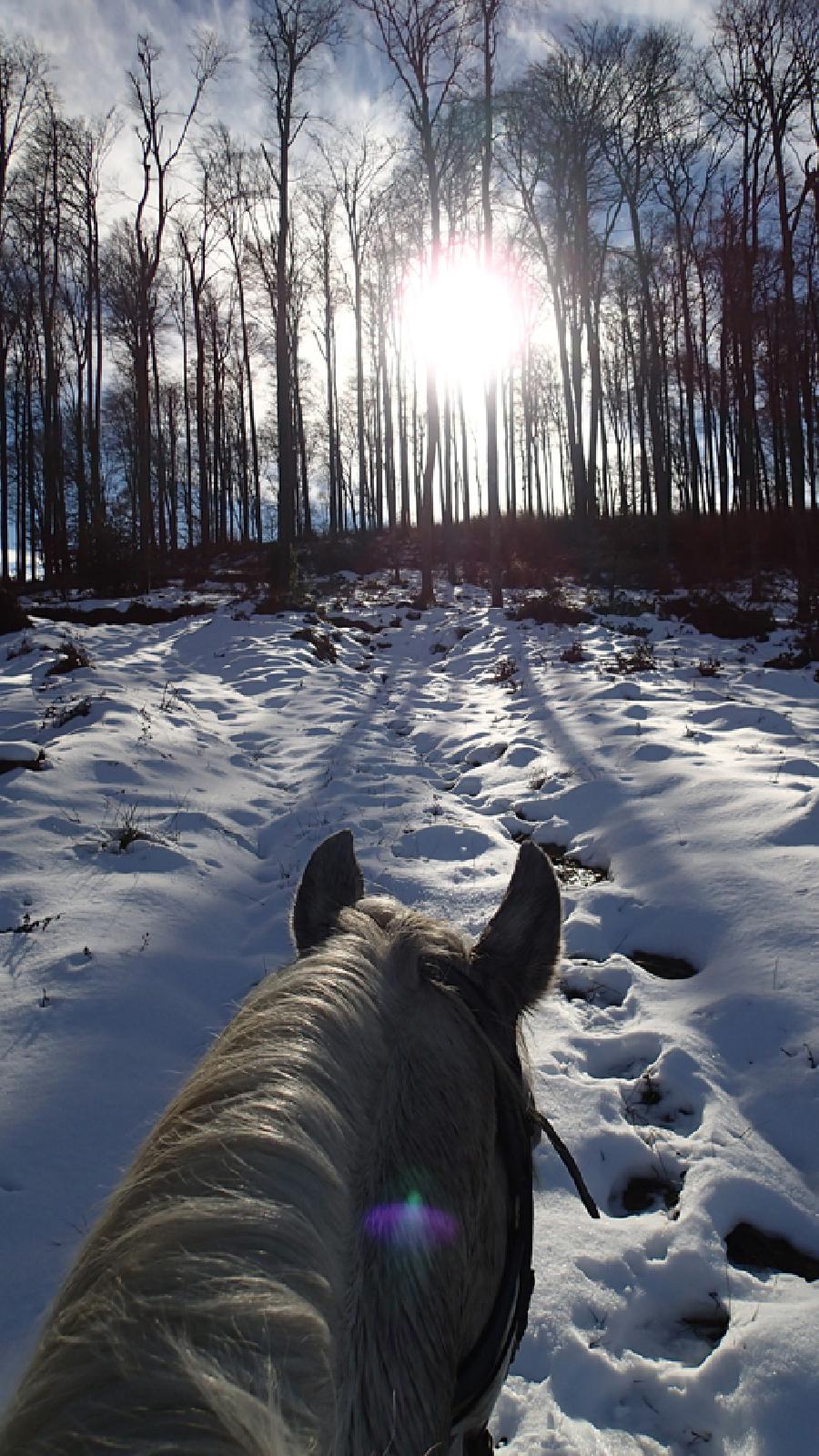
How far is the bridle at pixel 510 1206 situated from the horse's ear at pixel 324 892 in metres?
0.28

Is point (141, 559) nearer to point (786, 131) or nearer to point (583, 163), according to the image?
point (786, 131)

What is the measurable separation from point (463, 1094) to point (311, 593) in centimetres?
1854

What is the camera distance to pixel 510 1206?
1.04m

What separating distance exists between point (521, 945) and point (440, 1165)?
0.52 meters

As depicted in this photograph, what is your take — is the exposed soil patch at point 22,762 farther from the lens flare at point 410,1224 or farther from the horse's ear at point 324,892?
the lens flare at point 410,1224

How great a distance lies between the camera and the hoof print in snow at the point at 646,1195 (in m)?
2.29

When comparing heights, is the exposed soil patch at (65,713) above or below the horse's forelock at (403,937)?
above

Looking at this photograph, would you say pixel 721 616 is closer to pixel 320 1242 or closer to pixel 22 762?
pixel 22 762

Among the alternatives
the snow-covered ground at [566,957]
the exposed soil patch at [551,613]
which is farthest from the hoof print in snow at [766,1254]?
the exposed soil patch at [551,613]

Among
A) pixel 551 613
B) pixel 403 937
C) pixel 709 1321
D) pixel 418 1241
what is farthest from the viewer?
pixel 551 613

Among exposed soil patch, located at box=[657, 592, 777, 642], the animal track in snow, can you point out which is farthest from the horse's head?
exposed soil patch, located at box=[657, 592, 777, 642]

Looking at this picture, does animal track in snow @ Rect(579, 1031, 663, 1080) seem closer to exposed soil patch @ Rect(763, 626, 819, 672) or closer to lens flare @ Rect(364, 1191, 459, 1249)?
lens flare @ Rect(364, 1191, 459, 1249)

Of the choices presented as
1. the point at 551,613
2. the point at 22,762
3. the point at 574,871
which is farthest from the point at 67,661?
the point at 551,613

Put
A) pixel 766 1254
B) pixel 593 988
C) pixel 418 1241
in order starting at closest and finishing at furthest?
pixel 418 1241 → pixel 766 1254 → pixel 593 988
